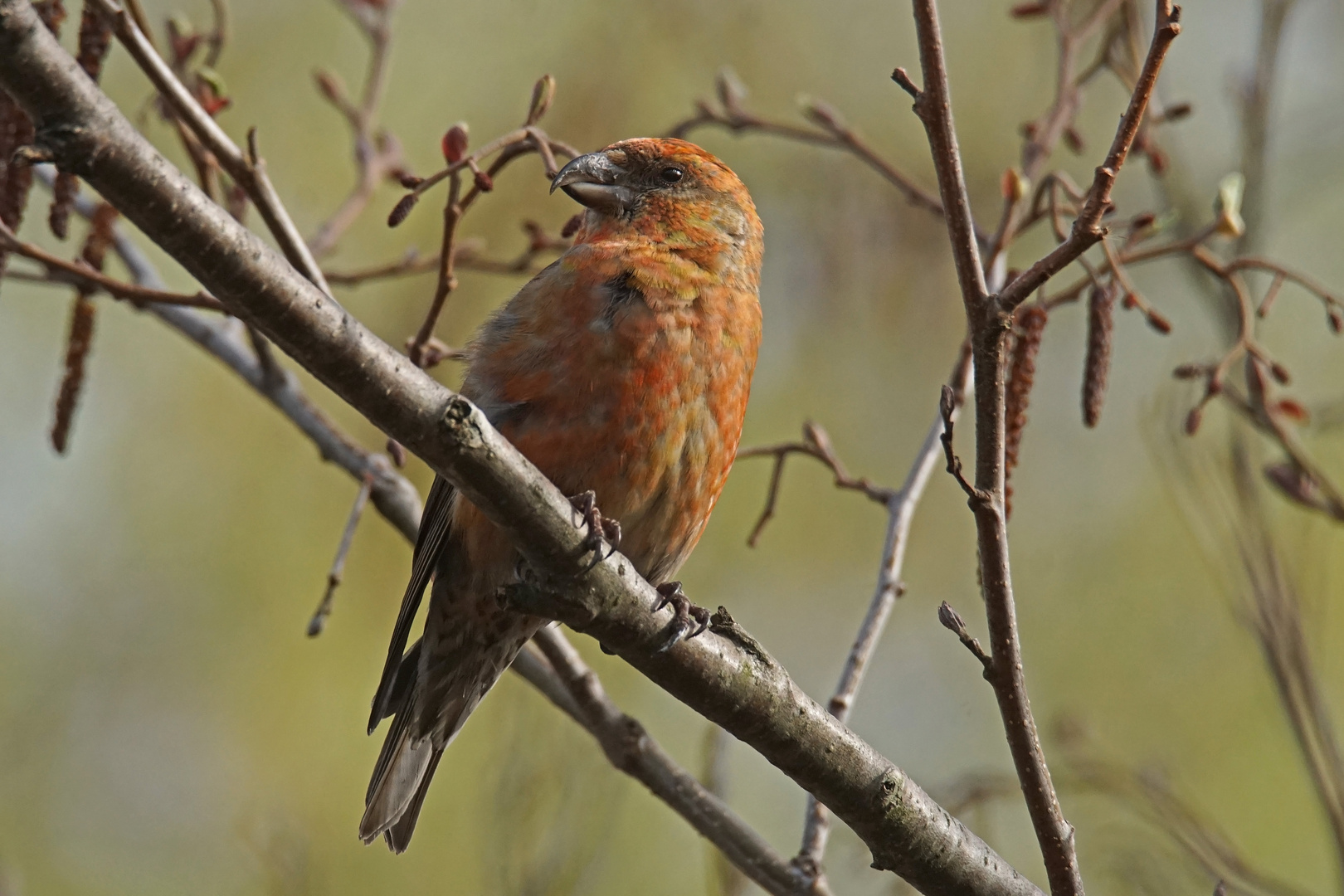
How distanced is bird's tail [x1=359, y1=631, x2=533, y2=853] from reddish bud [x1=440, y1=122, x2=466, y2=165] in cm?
153

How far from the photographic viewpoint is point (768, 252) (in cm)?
862

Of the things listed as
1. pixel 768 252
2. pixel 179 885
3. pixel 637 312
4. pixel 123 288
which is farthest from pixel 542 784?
pixel 768 252

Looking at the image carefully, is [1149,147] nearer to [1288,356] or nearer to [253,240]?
[253,240]

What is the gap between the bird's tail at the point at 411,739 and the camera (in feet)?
13.6

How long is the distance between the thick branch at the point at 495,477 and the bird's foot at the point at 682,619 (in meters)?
0.02

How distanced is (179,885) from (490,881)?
3.55 m

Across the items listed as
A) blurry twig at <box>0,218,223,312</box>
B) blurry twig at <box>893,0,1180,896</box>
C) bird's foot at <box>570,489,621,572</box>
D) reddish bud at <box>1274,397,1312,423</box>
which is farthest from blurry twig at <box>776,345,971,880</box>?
blurry twig at <box>0,218,223,312</box>

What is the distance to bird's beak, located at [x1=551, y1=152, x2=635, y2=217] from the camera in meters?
4.28

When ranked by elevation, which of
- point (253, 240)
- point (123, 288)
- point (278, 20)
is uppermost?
point (278, 20)

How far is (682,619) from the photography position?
2.93 meters

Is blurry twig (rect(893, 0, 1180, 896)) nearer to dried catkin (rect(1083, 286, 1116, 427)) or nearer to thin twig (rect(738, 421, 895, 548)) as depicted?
dried catkin (rect(1083, 286, 1116, 427))

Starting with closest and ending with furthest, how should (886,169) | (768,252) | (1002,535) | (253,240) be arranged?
(253,240)
(1002,535)
(886,169)
(768,252)

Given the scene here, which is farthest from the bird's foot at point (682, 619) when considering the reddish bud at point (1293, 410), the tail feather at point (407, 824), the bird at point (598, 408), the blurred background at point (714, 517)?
the blurred background at point (714, 517)

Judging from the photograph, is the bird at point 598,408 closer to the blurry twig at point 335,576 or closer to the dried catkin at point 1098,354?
the blurry twig at point 335,576
